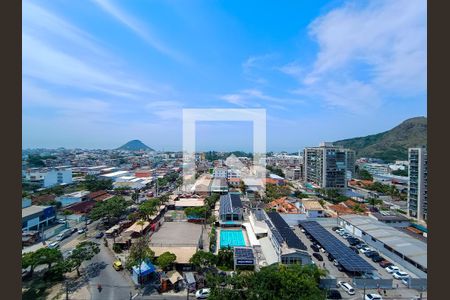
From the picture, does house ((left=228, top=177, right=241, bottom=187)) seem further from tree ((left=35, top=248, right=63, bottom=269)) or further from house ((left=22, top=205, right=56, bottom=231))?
tree ((left=35, top=248, right=63, bottom=269))

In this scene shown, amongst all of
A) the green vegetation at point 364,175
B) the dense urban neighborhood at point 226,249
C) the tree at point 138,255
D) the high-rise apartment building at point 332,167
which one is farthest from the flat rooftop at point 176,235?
the green vegetation at point 364,175

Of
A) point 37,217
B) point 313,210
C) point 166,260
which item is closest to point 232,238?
point 166,260

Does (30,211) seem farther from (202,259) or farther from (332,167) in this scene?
(332,167)

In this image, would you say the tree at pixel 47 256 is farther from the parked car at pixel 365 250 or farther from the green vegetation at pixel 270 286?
the parked car at pixel 365 250

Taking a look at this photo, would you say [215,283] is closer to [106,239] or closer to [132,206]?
[106,239]

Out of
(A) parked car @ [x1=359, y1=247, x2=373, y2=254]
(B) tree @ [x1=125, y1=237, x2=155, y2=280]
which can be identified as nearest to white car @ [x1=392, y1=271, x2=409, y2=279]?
(A) parked car @ [x1=359, y1=247, x2=373, y2=254]
